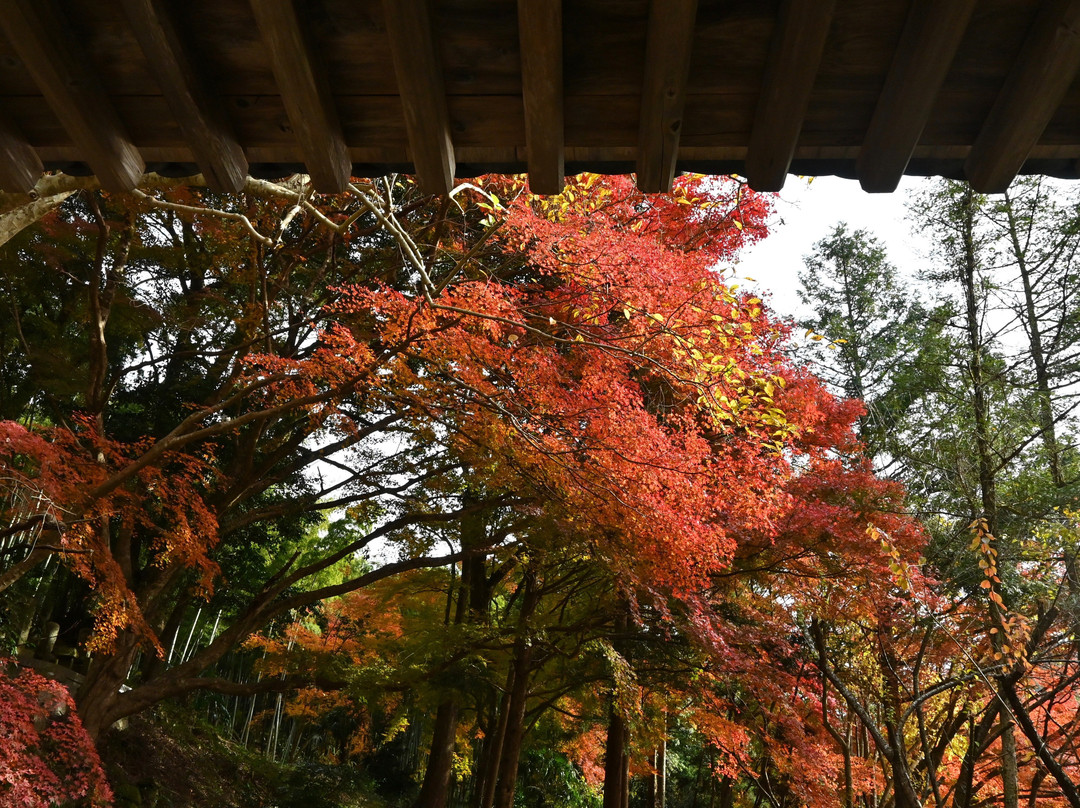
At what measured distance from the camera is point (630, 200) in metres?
9.09

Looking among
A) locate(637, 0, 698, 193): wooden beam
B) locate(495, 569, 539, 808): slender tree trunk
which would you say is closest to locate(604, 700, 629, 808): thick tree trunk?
locate(495, 569, 539, 808): slender tree trunk

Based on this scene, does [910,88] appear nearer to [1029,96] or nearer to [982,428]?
[1029,96]

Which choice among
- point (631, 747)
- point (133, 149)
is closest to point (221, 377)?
point (631, 747)

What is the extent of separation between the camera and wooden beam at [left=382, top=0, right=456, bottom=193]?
1.52 m

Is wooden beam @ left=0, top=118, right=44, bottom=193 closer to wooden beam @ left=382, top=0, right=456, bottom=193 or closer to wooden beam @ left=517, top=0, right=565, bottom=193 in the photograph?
wooden beam @ left=382, top=0, right=456, bottom=193

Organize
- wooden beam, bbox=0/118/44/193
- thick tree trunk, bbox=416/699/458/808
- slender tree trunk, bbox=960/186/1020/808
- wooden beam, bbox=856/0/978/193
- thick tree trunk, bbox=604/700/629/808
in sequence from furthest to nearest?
thick tree trunk, bbox=416/699/458/808, thick tree trunk, bbox=604/700/629/808, slender tree trunk, bbox=960/186/1020/808, wooden beam, bbox=0/118/44/193, wooden beam, bbox=856/0/978/193

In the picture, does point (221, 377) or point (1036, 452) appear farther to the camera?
point (221, 377)

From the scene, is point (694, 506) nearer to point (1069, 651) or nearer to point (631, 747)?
point (1069, 651)

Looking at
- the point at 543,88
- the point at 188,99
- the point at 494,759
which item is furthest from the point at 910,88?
the point at 494,759

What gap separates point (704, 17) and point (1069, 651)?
7.04 m

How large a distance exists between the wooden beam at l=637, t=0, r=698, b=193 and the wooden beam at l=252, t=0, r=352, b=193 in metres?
0.72

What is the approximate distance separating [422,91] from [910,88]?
1.04 metres

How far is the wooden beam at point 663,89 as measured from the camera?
150 cm

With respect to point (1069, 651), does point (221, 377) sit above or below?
above
